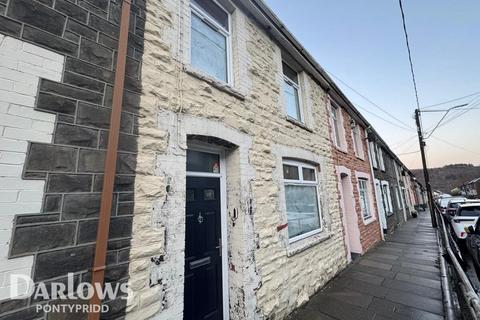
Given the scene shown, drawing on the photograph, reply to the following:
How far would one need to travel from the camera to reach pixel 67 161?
5.95 feet

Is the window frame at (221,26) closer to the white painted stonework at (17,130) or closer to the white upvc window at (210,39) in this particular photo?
the white upvc window at (210,39)

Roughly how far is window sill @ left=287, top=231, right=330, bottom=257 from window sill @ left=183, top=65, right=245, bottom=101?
291cm

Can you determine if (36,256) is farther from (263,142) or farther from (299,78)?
(299,78)

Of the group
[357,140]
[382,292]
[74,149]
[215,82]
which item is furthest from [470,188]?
[74,149]

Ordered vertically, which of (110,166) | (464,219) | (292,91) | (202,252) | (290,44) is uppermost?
(290,44)

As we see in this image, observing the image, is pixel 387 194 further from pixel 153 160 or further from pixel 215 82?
pixel 153 160

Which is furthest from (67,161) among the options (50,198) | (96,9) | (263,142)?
(263,142)

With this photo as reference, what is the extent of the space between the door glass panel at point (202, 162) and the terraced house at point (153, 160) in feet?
0.08

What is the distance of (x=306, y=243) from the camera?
466 centimetres

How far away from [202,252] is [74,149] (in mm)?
2037

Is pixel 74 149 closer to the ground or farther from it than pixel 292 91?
closer to the ground

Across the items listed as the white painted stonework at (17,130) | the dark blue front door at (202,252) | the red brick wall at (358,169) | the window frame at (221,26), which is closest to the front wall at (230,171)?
the window frame at (221,26)

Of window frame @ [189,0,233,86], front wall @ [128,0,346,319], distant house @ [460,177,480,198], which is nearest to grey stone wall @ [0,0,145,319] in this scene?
front wall @ [128,0,346,319]

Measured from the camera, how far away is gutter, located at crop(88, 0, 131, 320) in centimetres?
183
